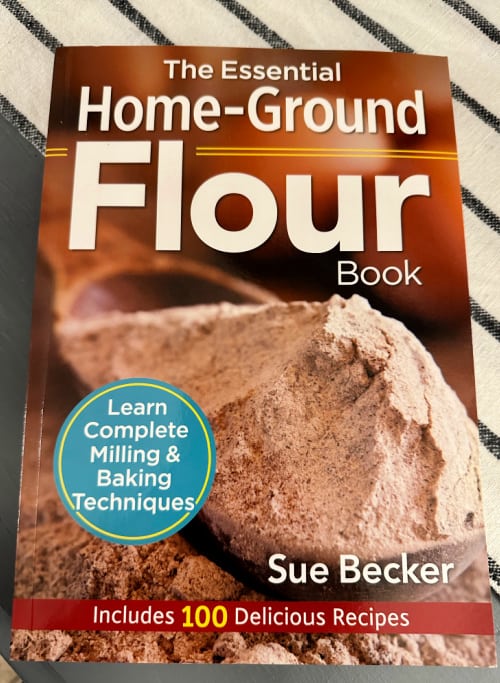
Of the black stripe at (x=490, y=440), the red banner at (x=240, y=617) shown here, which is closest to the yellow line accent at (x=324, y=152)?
the black stripe at (x=490, y=440)

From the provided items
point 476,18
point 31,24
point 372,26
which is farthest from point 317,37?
point 31,24

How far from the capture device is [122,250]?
52 centimetres

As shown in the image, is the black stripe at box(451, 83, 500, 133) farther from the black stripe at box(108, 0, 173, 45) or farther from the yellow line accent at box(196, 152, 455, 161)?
the black stripe at box(108, 0, 173, 45)

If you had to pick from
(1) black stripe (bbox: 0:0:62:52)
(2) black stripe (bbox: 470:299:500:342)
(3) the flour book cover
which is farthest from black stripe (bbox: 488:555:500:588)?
(1) black stripe (bbox: 0:0:62:52)

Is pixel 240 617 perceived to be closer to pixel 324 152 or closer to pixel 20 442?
pixel 20 442

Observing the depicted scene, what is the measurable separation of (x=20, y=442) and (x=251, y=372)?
19cm

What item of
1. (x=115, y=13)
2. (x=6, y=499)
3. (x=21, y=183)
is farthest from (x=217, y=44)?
(x=6, y=499)

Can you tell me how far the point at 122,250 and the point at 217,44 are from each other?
0.73 feet

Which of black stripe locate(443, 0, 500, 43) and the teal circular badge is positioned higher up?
black stripe locate(443, 0, 500, 43)

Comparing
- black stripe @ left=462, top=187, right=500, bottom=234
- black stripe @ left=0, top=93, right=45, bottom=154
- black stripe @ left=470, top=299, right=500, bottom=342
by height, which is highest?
black stripe @ left=0, top=93, right=45, bottom=154

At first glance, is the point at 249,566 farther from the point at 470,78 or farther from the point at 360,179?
the point at 470,78

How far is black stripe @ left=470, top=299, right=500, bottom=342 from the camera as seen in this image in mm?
531

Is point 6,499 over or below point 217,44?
below

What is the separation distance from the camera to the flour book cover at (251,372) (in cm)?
46
